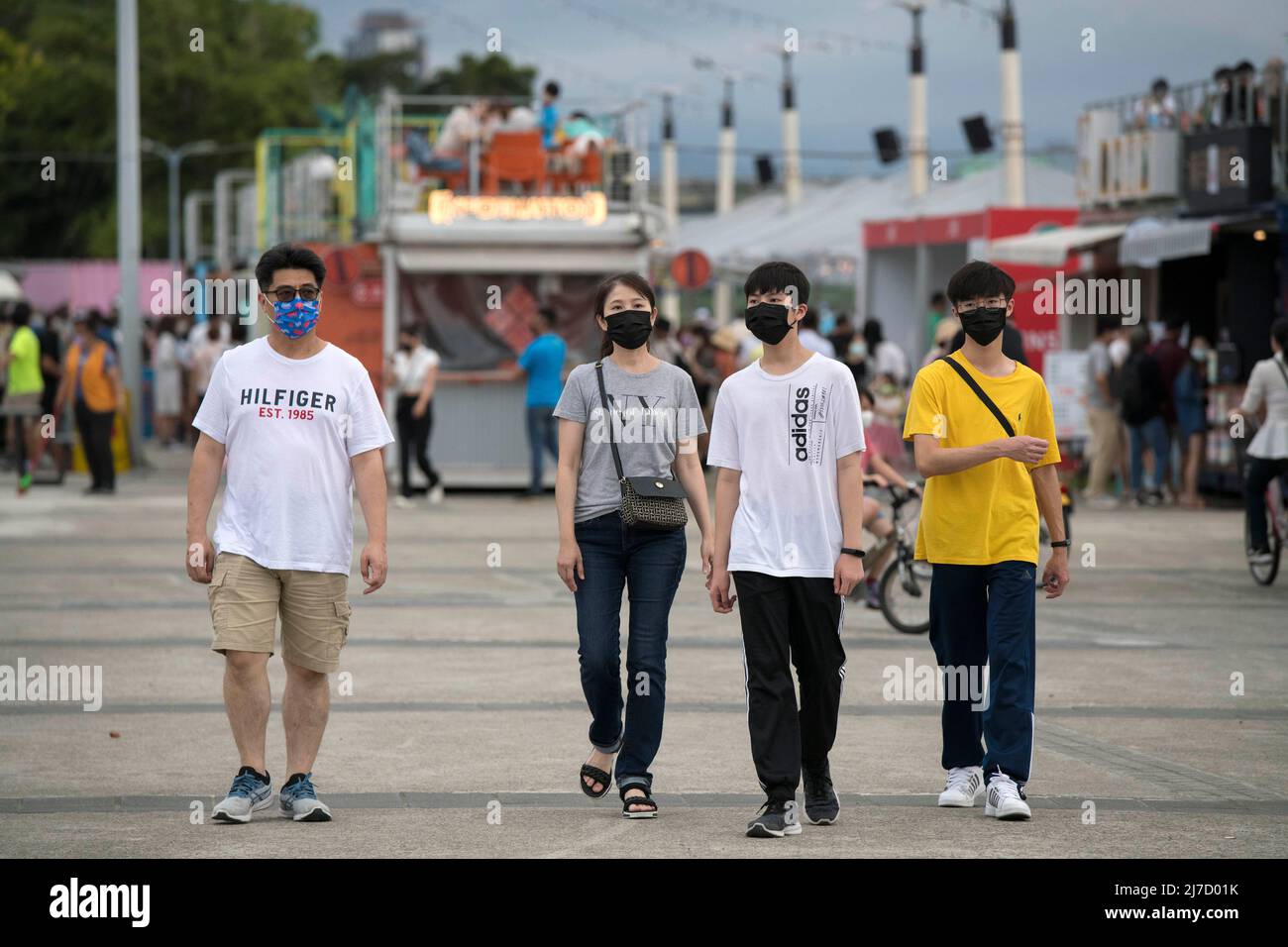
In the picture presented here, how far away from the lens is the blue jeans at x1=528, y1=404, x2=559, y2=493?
21609 mm

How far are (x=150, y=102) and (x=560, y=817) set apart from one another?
230ft

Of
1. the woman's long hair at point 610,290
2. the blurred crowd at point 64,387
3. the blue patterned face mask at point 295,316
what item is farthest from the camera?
the blurred crowd at point 64,387

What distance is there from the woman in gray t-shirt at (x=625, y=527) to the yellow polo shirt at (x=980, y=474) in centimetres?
78

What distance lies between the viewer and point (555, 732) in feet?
29.0

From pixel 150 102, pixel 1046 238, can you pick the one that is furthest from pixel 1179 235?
pixel 150 102

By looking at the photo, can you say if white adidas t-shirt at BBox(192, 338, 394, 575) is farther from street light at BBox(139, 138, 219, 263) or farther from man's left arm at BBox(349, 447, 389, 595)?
street light at BBox(139, 138, 219, 263)

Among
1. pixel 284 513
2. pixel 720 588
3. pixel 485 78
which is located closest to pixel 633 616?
pixel 720 588

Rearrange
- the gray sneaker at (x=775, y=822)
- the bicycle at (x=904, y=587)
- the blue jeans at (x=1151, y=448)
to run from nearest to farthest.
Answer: the gray sneaker at (x=775, y=822), the bicycle at (x=904, y=587), the blue jeans at (x=1151, y=448)

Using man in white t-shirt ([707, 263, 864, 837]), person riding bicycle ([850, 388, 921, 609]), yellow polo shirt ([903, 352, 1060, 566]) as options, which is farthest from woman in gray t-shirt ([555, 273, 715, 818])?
person riding bicycle ([850, 388, 921, 609])

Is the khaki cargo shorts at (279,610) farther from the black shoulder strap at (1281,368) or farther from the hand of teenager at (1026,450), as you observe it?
the black shoulder strap at (1281,368)

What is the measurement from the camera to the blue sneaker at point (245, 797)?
6863 mm

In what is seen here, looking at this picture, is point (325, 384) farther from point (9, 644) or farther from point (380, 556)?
point (9, 644)

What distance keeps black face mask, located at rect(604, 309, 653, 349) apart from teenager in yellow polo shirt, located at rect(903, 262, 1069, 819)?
3.06 feet

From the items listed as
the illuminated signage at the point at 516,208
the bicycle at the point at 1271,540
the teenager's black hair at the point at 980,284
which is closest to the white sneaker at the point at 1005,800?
the teenager's black hair at the point at 980,284
